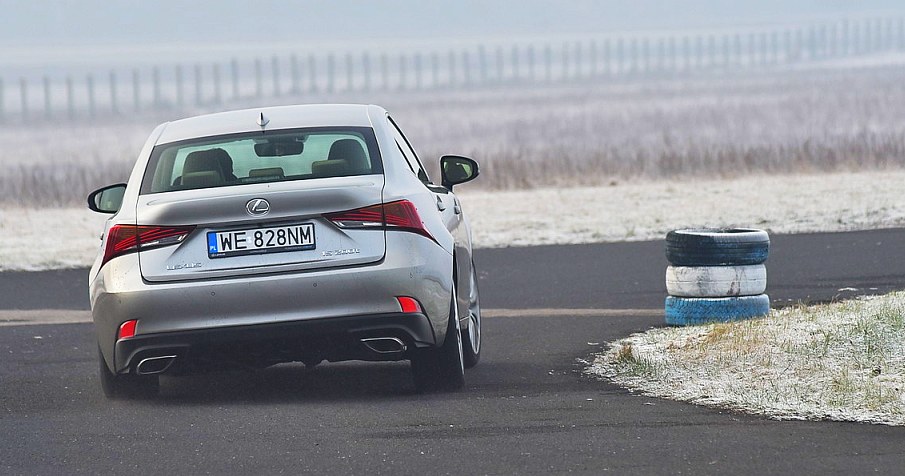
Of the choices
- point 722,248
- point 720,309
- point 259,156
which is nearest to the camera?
point 259,156

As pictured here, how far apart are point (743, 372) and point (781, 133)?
36742mm

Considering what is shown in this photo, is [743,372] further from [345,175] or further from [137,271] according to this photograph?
[137,271]

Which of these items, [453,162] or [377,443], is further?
[453,162]

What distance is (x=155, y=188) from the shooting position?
9.06 metres

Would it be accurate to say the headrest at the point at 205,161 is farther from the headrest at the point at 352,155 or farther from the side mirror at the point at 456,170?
the side mirror at the point at 456,170

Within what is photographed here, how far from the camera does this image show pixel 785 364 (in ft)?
31.0

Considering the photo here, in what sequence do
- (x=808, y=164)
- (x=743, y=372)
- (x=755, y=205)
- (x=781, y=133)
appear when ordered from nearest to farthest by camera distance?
(x=743, y=372) < (x=755, y=205) < (x=808, y=164) < (x=781, y=133)

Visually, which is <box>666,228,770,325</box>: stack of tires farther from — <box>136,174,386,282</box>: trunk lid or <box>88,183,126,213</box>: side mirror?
<box>88,183,126,213</box>: side mirror

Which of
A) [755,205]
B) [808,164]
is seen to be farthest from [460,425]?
[808,164]

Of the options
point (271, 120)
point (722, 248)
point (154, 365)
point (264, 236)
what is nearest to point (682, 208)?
point (722, 248)

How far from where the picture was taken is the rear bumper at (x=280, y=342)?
8.56 m

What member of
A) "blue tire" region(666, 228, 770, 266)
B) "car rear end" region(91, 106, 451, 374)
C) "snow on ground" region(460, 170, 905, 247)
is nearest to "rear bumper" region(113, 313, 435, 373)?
"car rear end" region(91, 106, 451, 374)

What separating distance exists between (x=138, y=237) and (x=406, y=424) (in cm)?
169

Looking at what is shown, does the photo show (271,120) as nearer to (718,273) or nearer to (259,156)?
(259,156)
